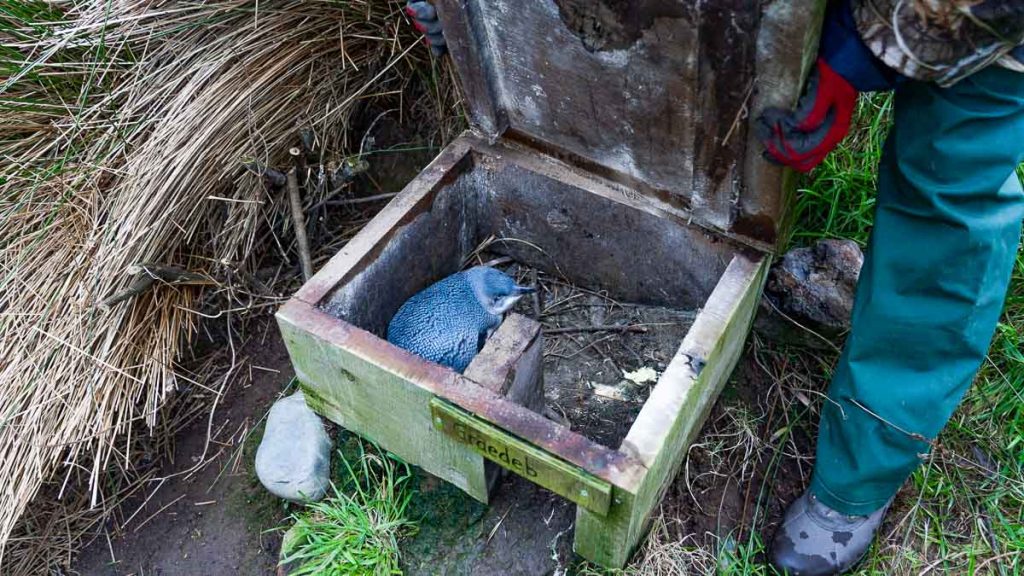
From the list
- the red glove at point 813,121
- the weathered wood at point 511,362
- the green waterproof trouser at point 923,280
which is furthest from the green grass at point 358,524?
the red glove at point 813,121

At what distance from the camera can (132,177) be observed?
2.68 meters

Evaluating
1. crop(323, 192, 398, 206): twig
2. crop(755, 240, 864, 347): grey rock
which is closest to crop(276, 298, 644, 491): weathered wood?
crop(323, 192, 398, 206): twig

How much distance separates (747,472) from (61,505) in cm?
210

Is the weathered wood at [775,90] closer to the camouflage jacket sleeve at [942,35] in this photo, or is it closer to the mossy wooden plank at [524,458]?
the camouflage jacket sleeve at [942,35]

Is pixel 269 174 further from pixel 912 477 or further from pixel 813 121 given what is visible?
pixel 912 477

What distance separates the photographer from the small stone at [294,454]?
2.47 metres

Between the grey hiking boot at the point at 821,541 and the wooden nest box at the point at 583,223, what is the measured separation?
38 centimetres

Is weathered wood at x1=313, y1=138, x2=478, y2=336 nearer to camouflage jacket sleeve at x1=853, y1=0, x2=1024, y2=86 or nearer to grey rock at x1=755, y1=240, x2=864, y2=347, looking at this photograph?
grey rock at x1=755, y1=240, x2=864, y2=347

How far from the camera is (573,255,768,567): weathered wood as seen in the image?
1853mm

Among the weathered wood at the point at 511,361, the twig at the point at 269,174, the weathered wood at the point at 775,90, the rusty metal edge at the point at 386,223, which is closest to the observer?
the weathered wood at the point at 775,90

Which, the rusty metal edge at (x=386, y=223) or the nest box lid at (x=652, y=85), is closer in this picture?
the nest box lid at (x=652, y=85)

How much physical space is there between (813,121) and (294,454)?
5.58 feet

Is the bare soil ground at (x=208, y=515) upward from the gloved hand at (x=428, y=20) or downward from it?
downward

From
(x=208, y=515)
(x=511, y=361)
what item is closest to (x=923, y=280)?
(x=511, y=361)
